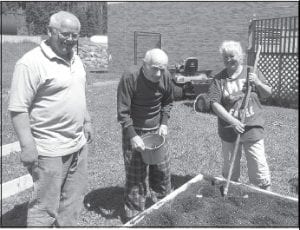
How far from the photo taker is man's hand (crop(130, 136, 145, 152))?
2.97 metres

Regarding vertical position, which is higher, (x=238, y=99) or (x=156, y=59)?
(x=156, y=59)

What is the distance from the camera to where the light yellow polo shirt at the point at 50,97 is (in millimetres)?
2191

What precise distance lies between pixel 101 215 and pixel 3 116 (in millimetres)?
5224

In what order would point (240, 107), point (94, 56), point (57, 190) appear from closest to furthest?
1. point (57, 190)
2. point (240, 107)
3. point (94, 56)

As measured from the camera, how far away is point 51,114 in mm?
2367

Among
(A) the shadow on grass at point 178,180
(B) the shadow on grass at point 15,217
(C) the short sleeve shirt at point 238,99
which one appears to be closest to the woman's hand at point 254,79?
(C) the short sleeve shirt at point 238,99

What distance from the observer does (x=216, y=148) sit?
18.2 feet

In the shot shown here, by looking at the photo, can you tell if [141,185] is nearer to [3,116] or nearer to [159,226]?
[159,226]

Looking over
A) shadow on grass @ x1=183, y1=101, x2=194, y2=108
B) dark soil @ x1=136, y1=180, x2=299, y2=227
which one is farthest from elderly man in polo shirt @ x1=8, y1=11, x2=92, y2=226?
shadow on grass @ x1=183, y1=101, x2=194, y2=108

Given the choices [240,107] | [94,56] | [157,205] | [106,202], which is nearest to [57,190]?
[157,205]

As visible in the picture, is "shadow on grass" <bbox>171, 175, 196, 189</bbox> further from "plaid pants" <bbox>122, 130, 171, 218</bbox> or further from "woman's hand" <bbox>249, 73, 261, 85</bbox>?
"woman's hand" <bbox>249, 73, 261, 85</bbox>

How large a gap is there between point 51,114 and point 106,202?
5.27ft

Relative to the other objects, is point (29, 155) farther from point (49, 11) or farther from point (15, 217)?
point (49, 11)

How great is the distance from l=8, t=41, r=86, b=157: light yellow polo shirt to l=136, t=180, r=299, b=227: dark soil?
875mm
